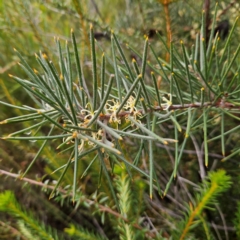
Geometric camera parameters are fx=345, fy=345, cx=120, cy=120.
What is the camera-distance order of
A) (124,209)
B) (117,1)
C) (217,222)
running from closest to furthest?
(124,209) → (217,222) → (117,1)

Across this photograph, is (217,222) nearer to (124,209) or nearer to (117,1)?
(124,209)

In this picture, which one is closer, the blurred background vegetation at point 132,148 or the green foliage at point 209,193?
the green foliage at point 209,193

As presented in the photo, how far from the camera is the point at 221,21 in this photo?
2.06ft

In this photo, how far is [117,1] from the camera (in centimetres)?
110

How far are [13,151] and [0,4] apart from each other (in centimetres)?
33

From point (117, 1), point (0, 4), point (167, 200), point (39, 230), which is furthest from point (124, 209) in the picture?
point (117, 1)

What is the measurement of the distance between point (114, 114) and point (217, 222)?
1.21 feet

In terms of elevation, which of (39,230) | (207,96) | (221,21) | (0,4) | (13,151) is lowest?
(39,230)

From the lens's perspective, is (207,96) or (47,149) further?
(47,149)

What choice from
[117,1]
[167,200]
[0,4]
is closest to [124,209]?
[167,200]

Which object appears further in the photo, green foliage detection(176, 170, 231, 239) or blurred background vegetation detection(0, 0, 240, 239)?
blurred background vegetation detection(0, 0, 240, 239)

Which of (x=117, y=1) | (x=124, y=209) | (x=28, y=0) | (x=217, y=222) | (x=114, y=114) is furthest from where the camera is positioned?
(x=117, y=1)

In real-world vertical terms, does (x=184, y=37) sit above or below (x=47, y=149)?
above

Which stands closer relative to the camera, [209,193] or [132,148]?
[209,193]
